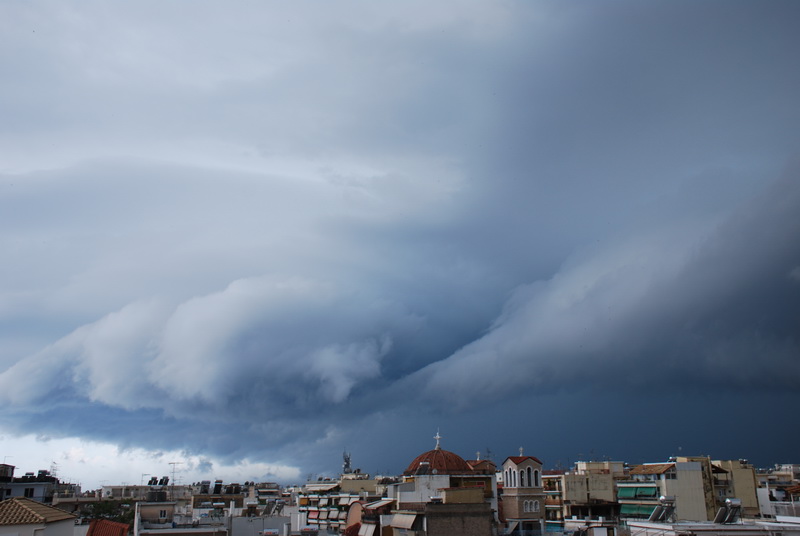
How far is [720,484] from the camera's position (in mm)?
97625

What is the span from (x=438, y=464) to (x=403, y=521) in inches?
645

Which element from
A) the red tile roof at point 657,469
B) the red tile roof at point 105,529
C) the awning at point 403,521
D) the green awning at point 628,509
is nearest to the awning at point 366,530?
the awning at point 403,521

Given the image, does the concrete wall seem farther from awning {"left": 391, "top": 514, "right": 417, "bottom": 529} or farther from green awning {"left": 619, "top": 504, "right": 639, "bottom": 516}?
awning {"left": 391, "top": 514, "right": 417, "bottom": 529}

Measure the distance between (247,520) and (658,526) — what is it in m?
50.0

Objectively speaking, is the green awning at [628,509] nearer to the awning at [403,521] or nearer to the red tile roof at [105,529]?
the awning at [403,521]

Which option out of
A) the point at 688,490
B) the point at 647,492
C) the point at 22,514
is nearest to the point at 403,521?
the point at 22,514

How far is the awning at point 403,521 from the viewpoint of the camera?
60250 millimetres

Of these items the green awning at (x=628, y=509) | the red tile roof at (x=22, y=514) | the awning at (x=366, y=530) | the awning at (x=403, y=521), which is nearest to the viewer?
the red tile roof at (x=22, y=514)

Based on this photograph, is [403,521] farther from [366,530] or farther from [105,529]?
[105,529]

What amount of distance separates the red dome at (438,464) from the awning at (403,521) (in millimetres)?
11648

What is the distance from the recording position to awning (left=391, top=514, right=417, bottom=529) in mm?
60250

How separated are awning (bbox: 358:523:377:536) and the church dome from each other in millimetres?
8548

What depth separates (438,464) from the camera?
77.5 metres

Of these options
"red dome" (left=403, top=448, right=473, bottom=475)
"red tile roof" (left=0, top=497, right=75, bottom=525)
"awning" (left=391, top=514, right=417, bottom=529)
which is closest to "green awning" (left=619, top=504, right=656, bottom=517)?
"red dome" (left=403, top=448, right=473, bottom=475)
